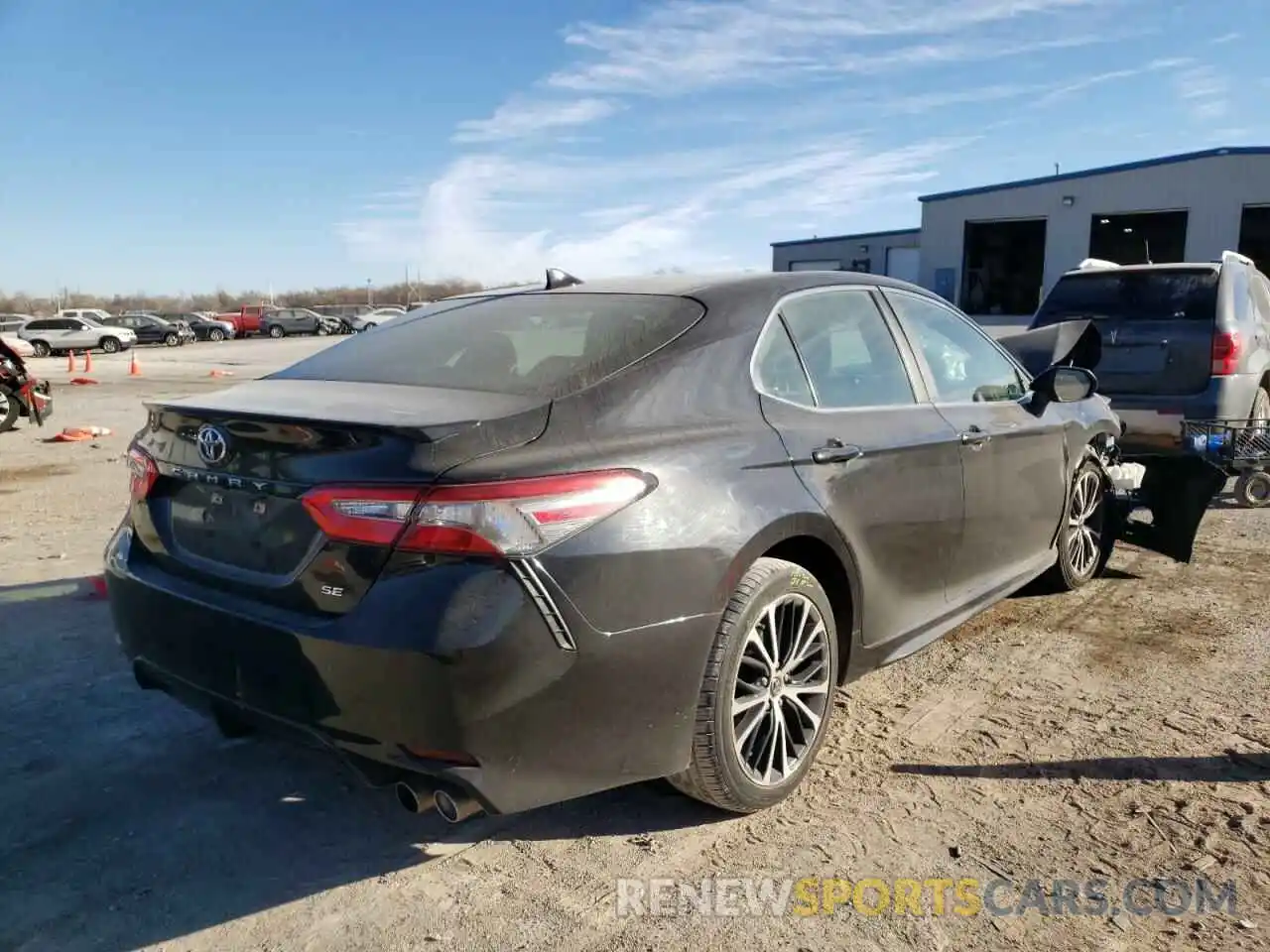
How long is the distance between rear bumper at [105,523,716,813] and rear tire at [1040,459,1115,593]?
10.1 feet

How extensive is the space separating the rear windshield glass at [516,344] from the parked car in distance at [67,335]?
42418mm

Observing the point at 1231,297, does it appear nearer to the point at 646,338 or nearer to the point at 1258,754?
the point at 1258,754

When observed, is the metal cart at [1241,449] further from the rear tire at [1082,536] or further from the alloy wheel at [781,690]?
the alloy wheel at [781,690]

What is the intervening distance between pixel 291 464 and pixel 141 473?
84cm

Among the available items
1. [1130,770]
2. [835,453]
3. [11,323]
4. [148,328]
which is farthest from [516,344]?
[11,323]

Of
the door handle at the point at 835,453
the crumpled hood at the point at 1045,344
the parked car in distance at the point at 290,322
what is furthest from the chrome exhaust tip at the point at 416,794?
the parked car in distance at the point at 290,322

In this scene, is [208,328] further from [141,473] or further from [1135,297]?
[141,473]

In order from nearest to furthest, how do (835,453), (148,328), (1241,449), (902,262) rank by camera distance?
(835,453)
(1241,449)
(902,262)
(148,328)

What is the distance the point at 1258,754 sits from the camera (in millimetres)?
3307

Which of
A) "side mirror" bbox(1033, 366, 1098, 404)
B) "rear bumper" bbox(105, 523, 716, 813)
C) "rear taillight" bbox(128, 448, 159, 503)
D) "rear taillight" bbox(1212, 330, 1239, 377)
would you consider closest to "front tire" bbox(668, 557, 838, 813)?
"rear bumper" bbox(105, 523, 716, 813)

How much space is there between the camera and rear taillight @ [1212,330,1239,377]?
6.89 metres

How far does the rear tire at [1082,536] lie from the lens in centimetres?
498

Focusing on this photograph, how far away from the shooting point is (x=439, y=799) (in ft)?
7.66

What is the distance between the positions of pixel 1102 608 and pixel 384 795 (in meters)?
3.65
